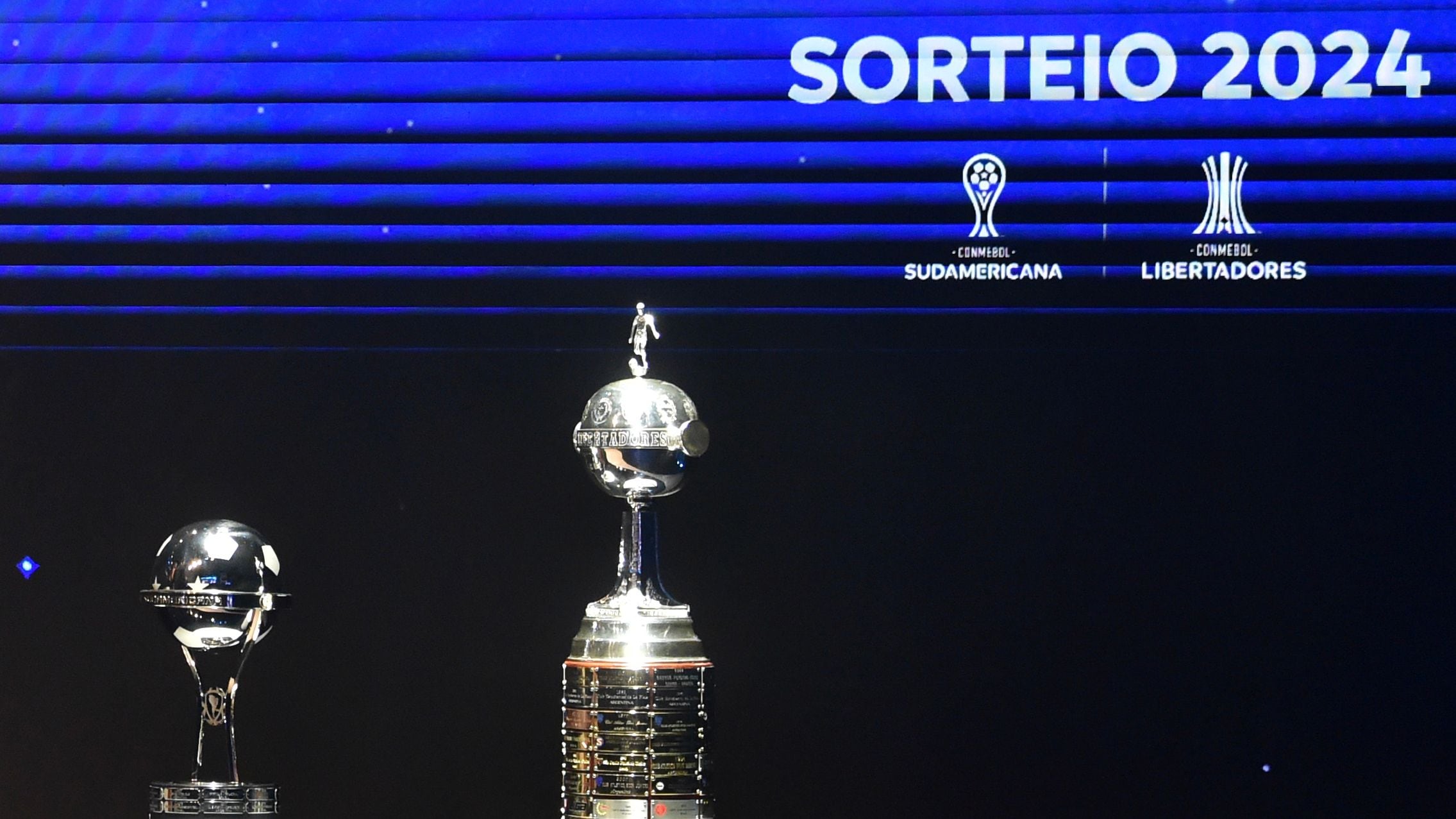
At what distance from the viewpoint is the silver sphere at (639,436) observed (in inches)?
126

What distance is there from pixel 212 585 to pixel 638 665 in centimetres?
81

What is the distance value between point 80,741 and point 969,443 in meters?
2.05

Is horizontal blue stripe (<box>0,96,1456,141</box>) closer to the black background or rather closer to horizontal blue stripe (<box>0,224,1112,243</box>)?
horizontal blue stripe (<box>0,224,1112,243</box>)

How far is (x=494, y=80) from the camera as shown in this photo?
3729 mm

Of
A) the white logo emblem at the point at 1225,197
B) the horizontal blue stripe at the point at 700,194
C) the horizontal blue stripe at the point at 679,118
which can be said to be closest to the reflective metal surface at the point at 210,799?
the horizontal blue stripe at the point at 700,194

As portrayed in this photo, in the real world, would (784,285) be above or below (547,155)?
below

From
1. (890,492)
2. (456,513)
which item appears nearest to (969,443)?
(890,492)

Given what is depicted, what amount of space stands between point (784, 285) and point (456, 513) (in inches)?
34.3

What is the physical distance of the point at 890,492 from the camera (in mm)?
3730

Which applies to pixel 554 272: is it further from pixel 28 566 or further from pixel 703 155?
pixel 28 566

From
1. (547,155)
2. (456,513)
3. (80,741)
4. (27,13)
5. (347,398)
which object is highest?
(27,13)

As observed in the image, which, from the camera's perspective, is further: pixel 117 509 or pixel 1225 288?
pixel 117 509

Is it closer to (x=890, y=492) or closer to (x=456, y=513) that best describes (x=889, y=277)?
(x=890, y=492)

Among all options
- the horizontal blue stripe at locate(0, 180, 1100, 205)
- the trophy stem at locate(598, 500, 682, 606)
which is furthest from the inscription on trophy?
the horizontal blue stripe at locate(0, 180, 1100, 205)
